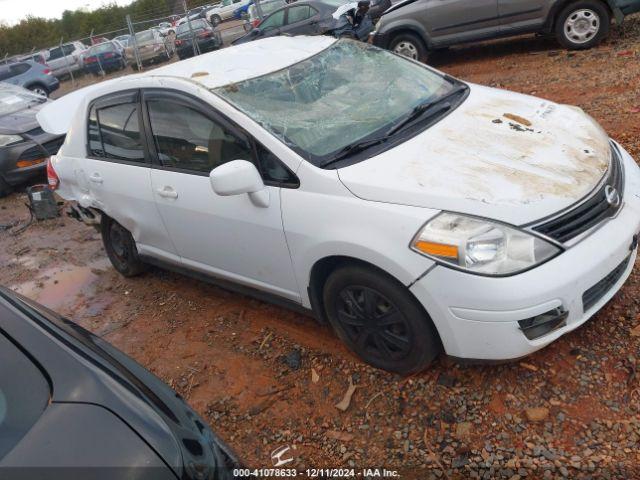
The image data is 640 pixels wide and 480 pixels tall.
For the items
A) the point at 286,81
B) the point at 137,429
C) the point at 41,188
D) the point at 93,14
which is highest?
the point at 93,14

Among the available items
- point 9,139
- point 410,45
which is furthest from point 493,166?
point 9,139

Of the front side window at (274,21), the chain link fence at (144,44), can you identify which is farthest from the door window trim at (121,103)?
the chain link fence at (144,44)

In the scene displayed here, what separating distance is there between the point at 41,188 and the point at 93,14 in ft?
120

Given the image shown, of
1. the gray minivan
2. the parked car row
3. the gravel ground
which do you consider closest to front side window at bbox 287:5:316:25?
the gray minivan

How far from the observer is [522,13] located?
8578mm

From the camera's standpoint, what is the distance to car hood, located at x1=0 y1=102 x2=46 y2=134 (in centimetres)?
850

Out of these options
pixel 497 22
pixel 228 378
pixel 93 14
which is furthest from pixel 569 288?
pixel 93 14

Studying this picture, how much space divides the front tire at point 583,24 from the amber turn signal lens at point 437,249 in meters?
7.41

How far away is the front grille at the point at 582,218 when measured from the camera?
2480mm

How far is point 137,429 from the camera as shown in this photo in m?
1.56

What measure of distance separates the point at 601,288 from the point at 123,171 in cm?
317

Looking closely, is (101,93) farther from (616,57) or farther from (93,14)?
(93,14)

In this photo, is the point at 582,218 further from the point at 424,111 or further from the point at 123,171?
the point at 123,171

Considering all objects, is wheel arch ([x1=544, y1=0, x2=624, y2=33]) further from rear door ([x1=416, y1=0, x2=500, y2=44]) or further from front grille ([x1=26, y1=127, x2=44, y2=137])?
front grille ([x1=26, y1=127, x2=44, y2=137])
